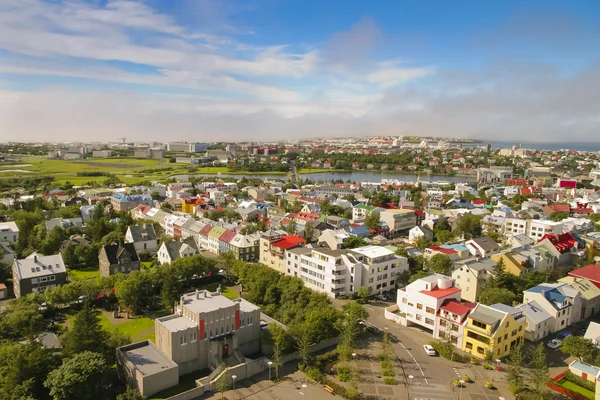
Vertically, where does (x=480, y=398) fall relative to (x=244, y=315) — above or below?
below

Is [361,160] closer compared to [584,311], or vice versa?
[584,311]

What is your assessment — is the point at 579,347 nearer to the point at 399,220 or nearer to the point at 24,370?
the point at 24,370

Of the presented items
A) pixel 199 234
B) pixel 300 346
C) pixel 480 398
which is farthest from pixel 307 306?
pixel 199 234

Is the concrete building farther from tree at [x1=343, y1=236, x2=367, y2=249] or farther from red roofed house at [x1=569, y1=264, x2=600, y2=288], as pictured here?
red roofed house at [x1=569, y1=264, x2=600, y2=288]

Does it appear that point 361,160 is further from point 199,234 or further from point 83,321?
point 83,321

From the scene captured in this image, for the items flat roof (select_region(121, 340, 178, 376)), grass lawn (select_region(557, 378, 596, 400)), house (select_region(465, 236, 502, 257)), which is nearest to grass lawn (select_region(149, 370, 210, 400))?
flat roof (select_region(121, 340, 178, 376))

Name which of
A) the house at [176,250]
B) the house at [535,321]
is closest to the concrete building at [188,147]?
the house at [176,250]

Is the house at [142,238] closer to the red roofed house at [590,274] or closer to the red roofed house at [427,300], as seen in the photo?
the red roofed house at [427,300]
